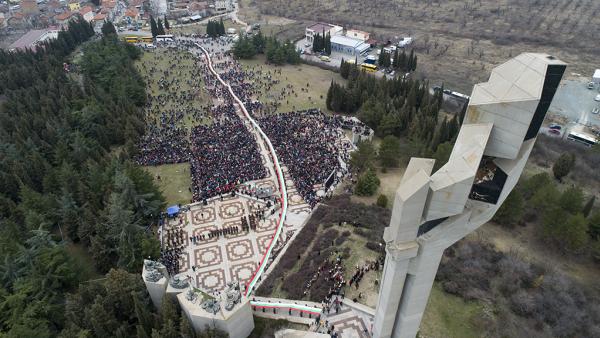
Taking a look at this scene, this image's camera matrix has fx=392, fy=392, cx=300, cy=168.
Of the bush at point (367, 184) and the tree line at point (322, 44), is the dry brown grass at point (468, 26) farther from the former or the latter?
the bush at point (367, 184)

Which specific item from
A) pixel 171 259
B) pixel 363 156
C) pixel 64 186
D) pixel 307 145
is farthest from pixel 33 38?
pixel 363 156

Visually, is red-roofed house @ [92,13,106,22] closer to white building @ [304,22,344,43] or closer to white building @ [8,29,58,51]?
white building @ [8,29,58,51]

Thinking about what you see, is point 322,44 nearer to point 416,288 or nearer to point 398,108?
point 398,108

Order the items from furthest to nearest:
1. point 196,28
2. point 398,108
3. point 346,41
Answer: point 196,28 < point 346,41 < point 398,108

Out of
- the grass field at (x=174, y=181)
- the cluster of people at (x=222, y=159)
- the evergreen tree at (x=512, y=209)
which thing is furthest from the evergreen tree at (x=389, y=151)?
the grass field at (x=174, y=181)

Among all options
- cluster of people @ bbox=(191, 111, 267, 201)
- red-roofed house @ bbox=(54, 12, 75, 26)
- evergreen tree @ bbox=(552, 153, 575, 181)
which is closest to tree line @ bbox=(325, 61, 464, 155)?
evergreen tree @ bbox=(552, 153, 575, 181)

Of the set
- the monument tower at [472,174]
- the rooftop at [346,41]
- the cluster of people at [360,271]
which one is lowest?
the cluster of people at [360,271]
